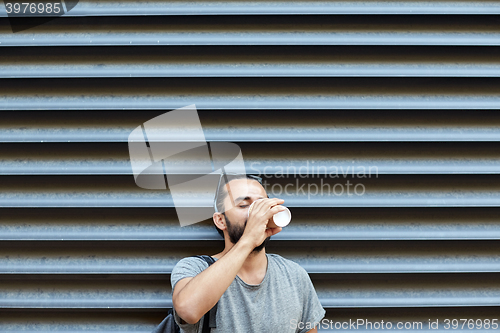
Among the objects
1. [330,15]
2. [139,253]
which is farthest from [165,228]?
[330,15]

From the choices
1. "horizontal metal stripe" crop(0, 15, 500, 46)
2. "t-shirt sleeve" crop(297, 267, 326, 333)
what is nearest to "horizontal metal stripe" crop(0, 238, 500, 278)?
"t-shirt sleeve" crop(297, 267, 326, 333)

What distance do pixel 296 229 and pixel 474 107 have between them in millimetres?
1304

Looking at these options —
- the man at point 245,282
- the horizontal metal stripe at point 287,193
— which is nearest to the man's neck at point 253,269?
the man at point 245,282

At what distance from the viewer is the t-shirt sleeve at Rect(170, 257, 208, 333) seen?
5.93 feet

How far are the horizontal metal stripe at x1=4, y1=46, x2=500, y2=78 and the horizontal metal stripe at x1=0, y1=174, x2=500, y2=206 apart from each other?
0.63 metres

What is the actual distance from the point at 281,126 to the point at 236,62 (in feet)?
1.55

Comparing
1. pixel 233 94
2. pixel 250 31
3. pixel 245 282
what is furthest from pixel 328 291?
pixel 250 31

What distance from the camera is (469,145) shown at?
7.35 feet

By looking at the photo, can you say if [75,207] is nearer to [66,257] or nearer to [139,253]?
[66,257]

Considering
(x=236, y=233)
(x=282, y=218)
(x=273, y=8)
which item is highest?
(x=273, y=8)

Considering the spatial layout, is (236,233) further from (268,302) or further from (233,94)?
(233,94)

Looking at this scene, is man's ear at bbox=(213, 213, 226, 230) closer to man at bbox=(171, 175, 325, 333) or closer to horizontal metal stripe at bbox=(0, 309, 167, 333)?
man at bbox=(171, 175, 325, 333)

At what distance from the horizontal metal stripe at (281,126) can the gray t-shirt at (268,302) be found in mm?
759

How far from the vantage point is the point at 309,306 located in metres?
2.00
